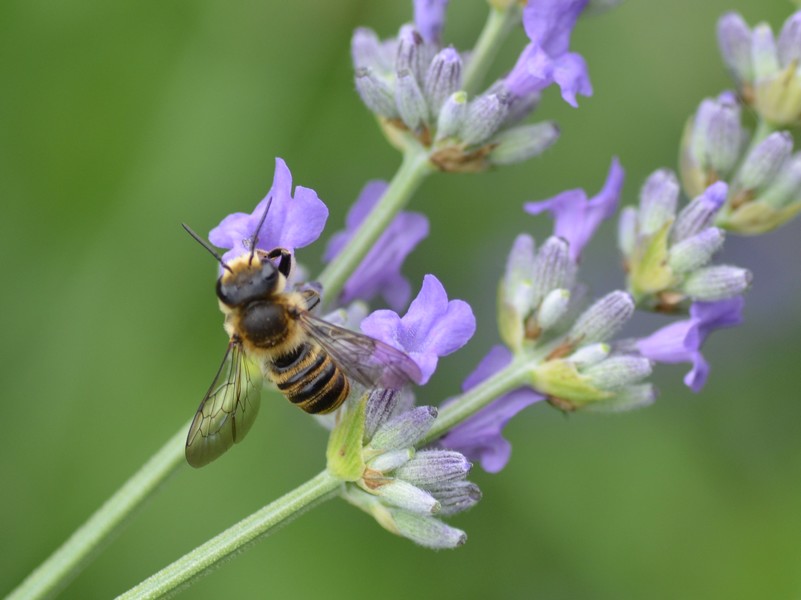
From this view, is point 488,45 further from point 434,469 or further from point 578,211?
point 434,469

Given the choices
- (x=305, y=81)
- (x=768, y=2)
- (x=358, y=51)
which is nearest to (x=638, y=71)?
(x=768, y=2)

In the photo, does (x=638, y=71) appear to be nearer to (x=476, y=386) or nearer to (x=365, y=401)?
(x=476, y=386)

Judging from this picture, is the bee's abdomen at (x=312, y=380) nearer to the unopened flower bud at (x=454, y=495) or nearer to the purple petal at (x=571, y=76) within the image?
the unopened flower bud at (x=454, y=495)

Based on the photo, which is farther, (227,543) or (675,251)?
(675,251)

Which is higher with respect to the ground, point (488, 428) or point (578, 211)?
point (578, 211)

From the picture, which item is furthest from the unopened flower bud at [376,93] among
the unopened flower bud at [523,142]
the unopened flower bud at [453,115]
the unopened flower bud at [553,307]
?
the unopened flower bud at [553,307]

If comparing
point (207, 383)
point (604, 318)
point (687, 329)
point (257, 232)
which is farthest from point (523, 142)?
point (207, 383)

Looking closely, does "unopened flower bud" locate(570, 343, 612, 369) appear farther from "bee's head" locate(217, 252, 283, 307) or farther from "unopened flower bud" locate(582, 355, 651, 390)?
"bee's head" locate(217, 252, 283, 307)
